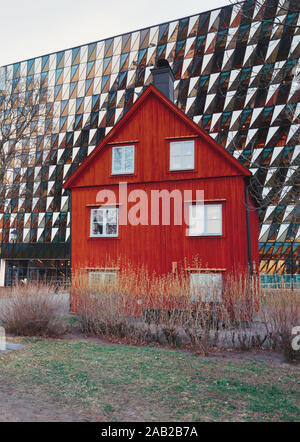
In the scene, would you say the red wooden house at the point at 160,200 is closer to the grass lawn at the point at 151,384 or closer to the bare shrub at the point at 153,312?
the bare shrub at the point at 153,312

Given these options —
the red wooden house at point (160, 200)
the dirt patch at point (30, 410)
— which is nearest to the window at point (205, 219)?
the red wooden house at point (160, 200)

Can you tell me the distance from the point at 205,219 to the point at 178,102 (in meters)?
28.3

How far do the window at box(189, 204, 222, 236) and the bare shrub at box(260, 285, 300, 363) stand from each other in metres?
6.71

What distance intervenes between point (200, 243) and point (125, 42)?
36436mm

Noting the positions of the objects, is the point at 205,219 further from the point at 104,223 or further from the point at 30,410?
the point at 30,410

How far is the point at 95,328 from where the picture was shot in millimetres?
13047

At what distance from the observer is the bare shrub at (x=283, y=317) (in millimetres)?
10002

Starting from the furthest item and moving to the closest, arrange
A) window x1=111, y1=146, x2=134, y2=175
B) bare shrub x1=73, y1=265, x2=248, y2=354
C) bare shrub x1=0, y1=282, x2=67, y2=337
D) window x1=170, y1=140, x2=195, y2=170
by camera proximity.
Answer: window x1=111, y1=146, x2=134, y2=175, window x1=170, y1=140, x2=195, y2=170, bare shrub x1=0, y1=282, x2=67, y2=337, bare shrub x1=73, y1=265, x2=248, y2=354

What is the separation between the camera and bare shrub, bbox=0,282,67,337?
12.6 meters

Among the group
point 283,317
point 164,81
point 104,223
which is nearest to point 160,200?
point 104,223

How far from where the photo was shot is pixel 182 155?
18.8 metres

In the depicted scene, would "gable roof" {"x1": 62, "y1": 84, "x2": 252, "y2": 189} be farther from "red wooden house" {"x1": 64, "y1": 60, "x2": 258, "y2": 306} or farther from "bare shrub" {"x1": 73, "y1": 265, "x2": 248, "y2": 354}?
"bare shrub" {"x1": 73, "y1": 265, "x2": 248, "y2": 354}

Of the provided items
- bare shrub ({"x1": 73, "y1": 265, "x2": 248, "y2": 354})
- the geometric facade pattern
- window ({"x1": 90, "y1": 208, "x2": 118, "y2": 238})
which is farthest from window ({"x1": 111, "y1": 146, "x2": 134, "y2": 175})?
the geometric facade pattern

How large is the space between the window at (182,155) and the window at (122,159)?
217 centimetres
